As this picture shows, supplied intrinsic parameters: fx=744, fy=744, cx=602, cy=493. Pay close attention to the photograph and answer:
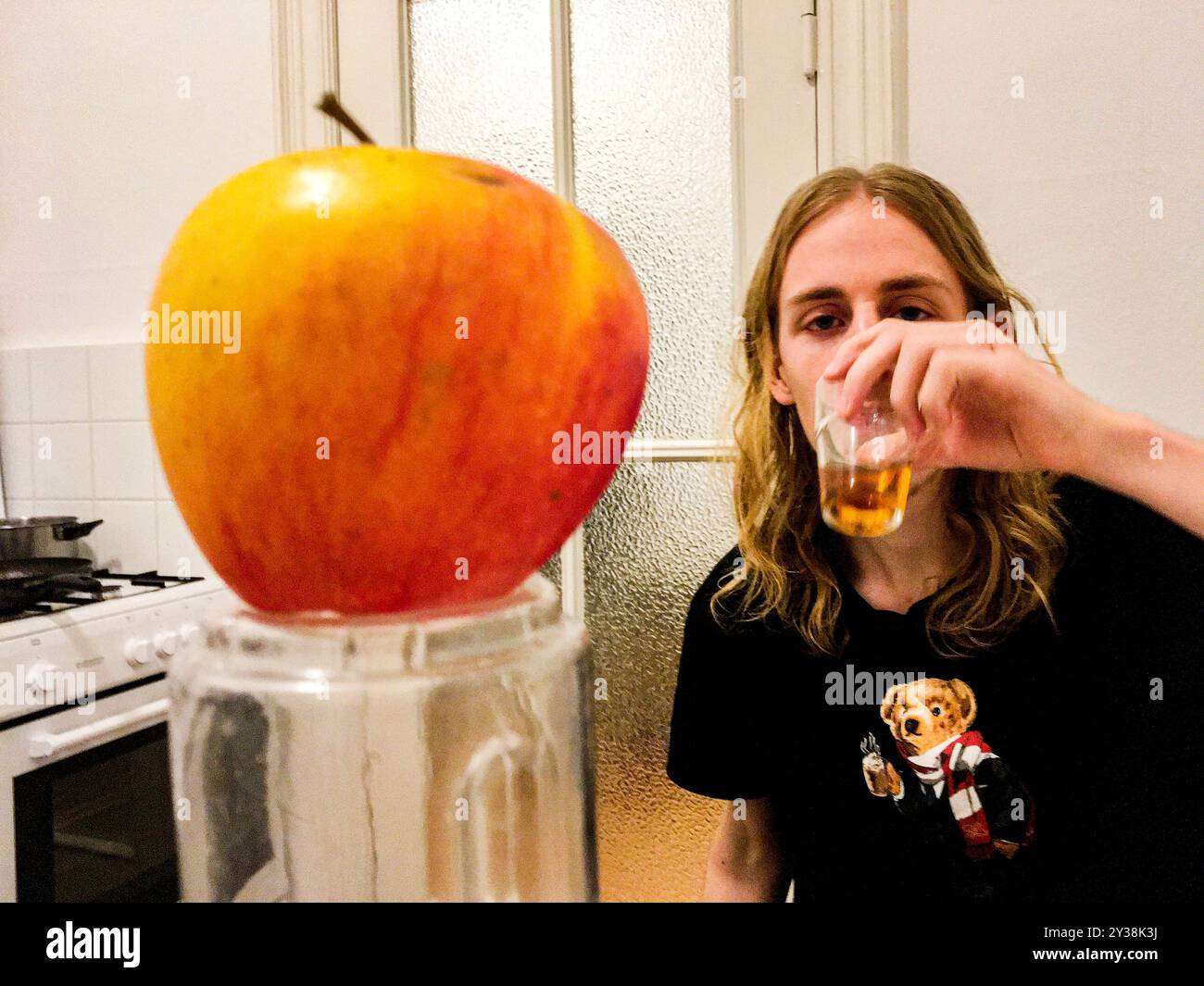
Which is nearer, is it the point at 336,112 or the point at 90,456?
the point at 336,112

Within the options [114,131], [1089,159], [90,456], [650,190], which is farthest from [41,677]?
[1089,159]

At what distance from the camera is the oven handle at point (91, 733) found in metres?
0.72

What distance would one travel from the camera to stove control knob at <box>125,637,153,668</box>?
2.41 feet

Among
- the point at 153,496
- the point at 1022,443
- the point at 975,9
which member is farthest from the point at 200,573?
the point at 975,9

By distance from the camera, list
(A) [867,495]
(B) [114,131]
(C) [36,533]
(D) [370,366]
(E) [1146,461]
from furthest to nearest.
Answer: (C) [36,533] → (B) [114,131] → (E) [1146,461] → (A) [867,495] → (D) [370,366]

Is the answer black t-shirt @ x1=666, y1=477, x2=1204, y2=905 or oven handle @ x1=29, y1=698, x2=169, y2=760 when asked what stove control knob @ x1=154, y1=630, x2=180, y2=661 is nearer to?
oven handle @ x1=29, y1=698, x2=169, y2=760

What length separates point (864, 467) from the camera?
296 mm

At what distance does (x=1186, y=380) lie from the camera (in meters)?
0.65

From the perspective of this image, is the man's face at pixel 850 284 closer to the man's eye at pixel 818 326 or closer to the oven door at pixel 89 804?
the man's eye at pixel 818 326

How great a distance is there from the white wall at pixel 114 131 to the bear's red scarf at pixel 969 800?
64 centimetres

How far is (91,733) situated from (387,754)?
0.73 meters

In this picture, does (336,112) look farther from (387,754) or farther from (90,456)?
(90,456)

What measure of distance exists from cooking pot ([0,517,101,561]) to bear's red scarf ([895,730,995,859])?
715 millimetres

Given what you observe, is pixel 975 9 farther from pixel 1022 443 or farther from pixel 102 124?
pixel 102 124
